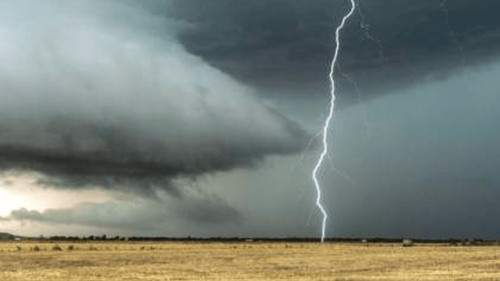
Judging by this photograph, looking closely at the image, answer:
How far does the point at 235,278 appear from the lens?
32.4m

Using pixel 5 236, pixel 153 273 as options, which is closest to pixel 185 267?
pixel 153 273

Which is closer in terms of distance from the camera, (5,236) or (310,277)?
(310,277)

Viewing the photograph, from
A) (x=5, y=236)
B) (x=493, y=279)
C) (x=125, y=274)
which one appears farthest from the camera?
(x=5, y=236)

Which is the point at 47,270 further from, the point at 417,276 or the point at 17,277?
the point at 417,276

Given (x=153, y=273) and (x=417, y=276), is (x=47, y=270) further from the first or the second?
(x=417, y=276)

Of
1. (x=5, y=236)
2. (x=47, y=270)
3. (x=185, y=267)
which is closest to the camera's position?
(x=47, y=270)

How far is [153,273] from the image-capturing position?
3603cm

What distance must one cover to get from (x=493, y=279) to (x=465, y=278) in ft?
4.33

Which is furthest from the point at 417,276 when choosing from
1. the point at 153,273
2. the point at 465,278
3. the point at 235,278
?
the point at 153,273

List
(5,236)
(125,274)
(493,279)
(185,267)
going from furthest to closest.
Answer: (5,236), (185,267), (125,274), (493,279)

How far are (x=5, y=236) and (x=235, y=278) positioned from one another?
150153 mm

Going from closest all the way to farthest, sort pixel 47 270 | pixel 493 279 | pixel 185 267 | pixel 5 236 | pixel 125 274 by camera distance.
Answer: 1. pixel 493 279
2. pixel 125 274
3. pixel 47 270
4. pixel 185 267
5. pixel 5 236

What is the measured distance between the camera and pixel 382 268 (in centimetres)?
4022

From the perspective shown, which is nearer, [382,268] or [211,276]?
[211,276]
